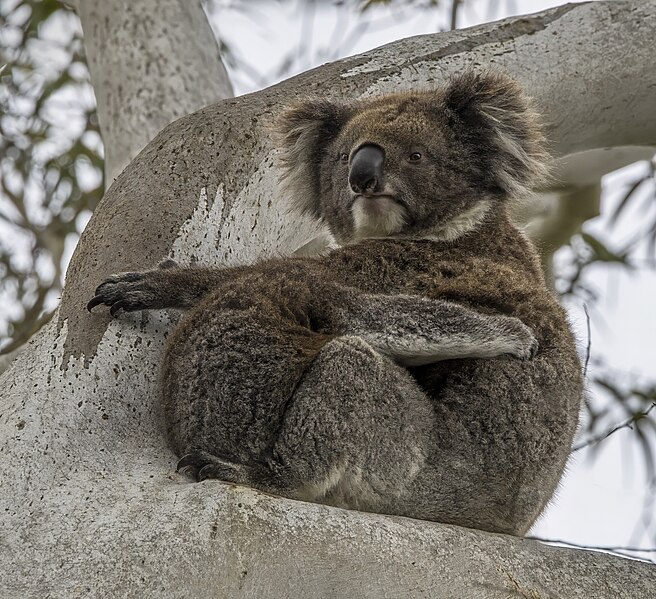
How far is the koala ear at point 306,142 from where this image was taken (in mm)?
3762

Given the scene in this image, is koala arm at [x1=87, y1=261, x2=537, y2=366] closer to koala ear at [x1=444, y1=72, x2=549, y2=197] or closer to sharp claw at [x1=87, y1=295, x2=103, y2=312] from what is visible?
sharp claw at [x1=87, y1=295, x2=103, y2=312]

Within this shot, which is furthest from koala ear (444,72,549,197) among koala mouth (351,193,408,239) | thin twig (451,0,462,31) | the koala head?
thin twig (451,0,462,31)

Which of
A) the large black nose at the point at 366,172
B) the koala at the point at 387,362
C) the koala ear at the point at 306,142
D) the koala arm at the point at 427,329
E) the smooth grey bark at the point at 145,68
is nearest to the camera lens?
the koala at the point at 387,362

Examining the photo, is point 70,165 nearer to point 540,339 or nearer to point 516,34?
point 516,34

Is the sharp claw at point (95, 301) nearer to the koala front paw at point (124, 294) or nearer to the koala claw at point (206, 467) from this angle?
the koala front paw at point (124, 294)

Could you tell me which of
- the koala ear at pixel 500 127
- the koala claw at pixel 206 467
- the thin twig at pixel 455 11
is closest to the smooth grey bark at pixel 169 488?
the koala claw at pixel 206 467

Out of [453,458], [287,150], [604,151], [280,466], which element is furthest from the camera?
[604,151]

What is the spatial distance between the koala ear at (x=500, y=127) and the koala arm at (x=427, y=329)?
851mm

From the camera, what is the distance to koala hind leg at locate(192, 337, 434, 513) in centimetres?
258

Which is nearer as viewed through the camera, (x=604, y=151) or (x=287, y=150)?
(x=287, y=150)

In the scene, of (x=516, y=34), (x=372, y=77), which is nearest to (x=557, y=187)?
(x=516, y=34)

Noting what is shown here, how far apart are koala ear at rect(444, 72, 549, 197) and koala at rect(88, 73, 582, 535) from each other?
0.19 meters

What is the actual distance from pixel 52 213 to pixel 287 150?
5.14 m

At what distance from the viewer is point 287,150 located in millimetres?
3783
